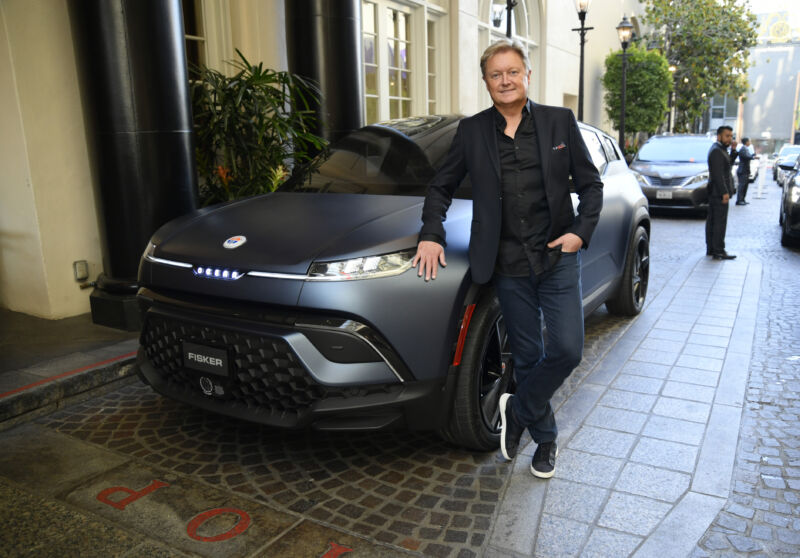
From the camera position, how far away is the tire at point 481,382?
302 cm

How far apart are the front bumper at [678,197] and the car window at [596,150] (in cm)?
827

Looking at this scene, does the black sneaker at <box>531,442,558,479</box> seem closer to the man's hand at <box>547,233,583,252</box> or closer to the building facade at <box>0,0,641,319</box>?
the man's hand at <box>547,233,583,252</box>

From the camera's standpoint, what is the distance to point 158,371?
327 centimetres

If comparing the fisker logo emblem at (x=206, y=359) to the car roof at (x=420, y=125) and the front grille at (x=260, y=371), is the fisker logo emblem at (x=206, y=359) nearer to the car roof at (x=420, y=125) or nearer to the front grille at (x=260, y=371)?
the front grille at (x=260, y=371)

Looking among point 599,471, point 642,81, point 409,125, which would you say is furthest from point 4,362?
point 642,81

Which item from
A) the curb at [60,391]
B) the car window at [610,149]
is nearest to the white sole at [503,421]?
the curb at [60,391]

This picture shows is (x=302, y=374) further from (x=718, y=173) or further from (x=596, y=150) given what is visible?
(x=718, y=173)

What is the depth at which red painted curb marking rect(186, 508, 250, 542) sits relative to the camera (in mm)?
2572

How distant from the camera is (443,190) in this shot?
3.01m

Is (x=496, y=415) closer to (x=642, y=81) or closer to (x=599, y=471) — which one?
(x=599, y=471)

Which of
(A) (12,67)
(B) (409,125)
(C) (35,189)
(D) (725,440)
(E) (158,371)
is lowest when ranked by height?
(D) (725,440)

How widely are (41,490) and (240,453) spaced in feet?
2.92

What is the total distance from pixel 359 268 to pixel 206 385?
3.08 ft

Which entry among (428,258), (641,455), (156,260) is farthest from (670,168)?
(156,260)
